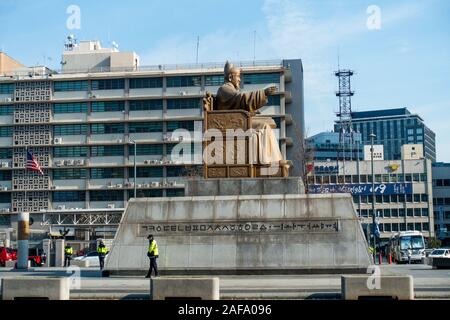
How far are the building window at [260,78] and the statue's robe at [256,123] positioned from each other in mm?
55746

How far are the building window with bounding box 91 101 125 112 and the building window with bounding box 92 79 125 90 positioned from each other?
1.88 m

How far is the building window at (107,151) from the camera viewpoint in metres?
82.4

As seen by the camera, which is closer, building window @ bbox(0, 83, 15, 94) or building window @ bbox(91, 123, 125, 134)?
building window @ bbox(91, 123, 125, 134)

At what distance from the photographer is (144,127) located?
8231 centimetres

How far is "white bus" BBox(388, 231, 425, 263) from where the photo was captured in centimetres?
5438

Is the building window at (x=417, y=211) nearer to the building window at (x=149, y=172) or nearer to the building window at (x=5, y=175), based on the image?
the building window at (x=149, y=172)

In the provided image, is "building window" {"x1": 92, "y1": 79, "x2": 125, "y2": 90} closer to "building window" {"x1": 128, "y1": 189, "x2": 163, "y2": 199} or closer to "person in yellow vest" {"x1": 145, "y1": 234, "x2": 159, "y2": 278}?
"building window" {"x1": 128, "y1": 189, "x2": 163, "y2": 199}

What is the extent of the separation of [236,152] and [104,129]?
2394 inches

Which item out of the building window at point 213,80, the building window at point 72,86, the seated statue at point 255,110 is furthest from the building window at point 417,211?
the seated statue at point 255,110

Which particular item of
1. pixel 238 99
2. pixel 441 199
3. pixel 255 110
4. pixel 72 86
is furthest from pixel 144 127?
pixel 238 99

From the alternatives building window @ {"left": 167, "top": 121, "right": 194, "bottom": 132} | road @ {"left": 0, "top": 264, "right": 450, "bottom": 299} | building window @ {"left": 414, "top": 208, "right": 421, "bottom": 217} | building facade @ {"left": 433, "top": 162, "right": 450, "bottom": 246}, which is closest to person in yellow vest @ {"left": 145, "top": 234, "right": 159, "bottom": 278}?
road @ {"left": 0, "top": 264, "right": 450, "bottom": 299}

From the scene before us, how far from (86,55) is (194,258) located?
69.1 metres
